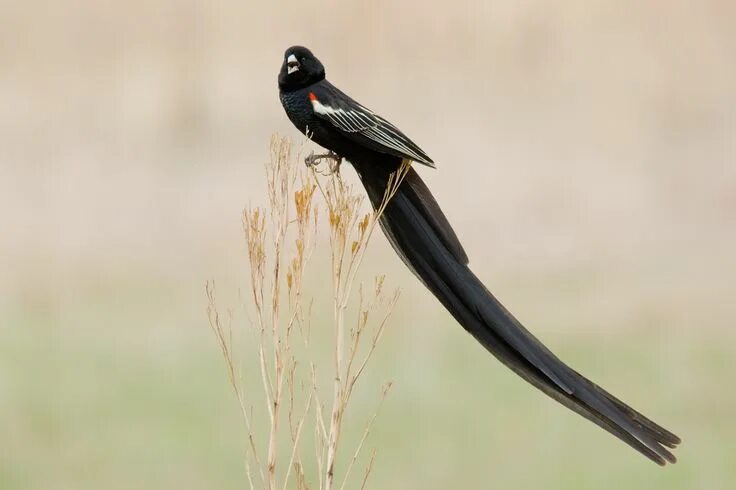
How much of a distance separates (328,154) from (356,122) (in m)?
0.13

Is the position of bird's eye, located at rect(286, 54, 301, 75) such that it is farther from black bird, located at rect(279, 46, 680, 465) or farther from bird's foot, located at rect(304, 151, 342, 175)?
bird's foot, located at rect(304, 151, 342, 175)

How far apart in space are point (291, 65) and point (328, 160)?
184 millimetres

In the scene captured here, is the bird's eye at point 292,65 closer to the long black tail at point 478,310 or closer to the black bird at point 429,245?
the black bird at point 429,245

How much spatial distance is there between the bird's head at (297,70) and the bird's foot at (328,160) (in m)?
0.13

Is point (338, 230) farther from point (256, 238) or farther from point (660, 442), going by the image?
point (660, 442)

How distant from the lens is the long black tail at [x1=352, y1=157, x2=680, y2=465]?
1.30 meters

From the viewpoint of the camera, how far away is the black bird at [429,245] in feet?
4.29

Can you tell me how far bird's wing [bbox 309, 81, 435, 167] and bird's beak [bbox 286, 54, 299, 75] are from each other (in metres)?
0.05

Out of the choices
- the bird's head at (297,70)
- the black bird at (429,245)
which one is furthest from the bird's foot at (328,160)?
the bird's head at (297,70)

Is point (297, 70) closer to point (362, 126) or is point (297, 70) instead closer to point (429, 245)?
point (362, 126)

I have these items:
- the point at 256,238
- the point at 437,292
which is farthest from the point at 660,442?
Result: the point at 256,238

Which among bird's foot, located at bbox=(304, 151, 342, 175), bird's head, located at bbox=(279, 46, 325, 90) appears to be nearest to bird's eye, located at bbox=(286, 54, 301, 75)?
→ bird's head, located at bbox=(279, 46, 325, 90)

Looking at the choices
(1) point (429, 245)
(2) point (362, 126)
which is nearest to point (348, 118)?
(2) point (362, 126)

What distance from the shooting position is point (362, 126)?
144 centimetres
